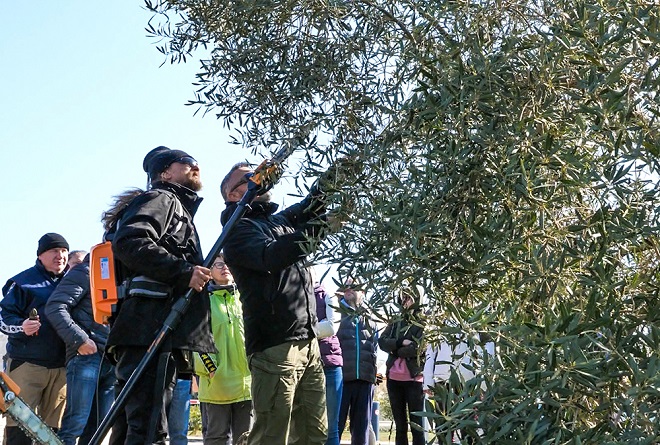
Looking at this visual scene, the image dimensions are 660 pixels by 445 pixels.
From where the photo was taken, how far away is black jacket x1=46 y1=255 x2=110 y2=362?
316 inches

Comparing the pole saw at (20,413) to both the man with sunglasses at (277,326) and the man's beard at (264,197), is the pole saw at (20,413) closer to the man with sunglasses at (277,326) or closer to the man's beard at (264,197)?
the man with sunglasses at (277,326)

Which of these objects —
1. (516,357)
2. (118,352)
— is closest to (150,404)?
(118,352)

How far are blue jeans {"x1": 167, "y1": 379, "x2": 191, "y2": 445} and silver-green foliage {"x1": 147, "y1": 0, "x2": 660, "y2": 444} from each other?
4.85 meters

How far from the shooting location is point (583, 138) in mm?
3246

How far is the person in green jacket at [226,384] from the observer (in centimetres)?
792

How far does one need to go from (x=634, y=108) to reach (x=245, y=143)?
1901 millimetres

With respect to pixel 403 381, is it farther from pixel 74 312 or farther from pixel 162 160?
pixel 162 160

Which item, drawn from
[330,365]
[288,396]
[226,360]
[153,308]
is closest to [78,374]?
[226,360]

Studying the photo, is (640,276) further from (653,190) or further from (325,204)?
(325,204)

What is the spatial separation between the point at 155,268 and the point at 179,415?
3.13 metres

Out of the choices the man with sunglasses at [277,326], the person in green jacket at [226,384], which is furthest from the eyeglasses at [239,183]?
the person in green jacket at [226,384]

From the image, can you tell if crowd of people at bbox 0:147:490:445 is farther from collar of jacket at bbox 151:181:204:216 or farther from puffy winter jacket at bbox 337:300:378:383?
puffy winter jacket at bbox 337:300:378:383

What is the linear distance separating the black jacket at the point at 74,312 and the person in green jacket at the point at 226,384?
0.96 m

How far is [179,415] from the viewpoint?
8.29 meters
